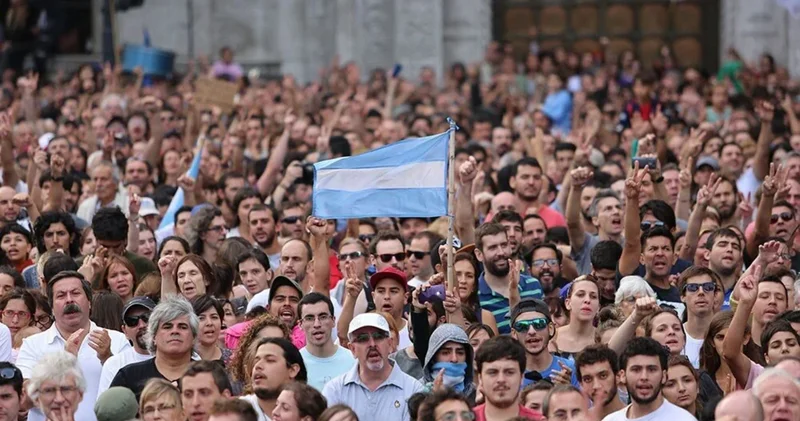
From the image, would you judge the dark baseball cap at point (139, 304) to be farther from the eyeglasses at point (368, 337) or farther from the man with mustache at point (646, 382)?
the man with mustache at point (646, 382)

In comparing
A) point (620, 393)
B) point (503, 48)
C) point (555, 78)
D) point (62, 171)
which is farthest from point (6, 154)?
point (503, 48)

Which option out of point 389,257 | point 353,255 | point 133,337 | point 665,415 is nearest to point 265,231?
point 353,255

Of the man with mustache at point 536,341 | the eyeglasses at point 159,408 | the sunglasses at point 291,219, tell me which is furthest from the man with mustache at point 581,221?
the eyeglasses at point 159,408

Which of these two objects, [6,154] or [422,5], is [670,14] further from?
[6,154]

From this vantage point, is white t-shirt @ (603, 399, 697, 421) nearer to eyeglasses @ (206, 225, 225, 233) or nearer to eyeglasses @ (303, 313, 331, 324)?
eyeglasses @ (303, 313, 331, 324)

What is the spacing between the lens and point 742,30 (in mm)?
31141

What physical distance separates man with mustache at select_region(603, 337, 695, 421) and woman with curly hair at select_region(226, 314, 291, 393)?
6.75 feet

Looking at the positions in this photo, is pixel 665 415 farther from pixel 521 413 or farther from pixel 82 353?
pixel 82 353

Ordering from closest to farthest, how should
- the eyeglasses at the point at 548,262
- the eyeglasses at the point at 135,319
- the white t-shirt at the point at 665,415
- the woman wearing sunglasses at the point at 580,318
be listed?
the white t-shirt at the point at 665,415 < the eyeglasses at the point at 135,319 < the woman wearing sunglasses at the point at 580,318 < the eyeglasses at the point at 548,262

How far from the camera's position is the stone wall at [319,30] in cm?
3169

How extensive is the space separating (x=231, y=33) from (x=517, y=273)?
20.0 metres

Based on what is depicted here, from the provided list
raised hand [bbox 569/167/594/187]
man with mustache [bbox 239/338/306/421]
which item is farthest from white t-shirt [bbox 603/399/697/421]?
raised hand [bbox 569/167/594/187]

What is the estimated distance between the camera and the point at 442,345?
11.2 meters

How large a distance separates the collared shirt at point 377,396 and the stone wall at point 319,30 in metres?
20.6
